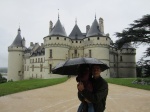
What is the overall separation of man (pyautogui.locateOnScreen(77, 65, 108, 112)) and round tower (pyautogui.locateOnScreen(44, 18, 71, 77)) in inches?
1435

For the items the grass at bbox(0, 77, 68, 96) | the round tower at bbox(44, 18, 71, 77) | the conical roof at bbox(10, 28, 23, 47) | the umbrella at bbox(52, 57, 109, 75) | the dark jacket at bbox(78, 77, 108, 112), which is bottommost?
the grass at bbox(0, 77, 68, 96)

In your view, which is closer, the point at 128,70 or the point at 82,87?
the point at 82,87

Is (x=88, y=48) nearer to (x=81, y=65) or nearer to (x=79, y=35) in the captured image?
(x=79, y=35)

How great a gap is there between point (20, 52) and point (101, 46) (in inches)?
983

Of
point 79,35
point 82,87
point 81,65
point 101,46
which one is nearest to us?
point 82,87

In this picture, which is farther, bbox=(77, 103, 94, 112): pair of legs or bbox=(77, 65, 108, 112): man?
bbox=(77, 103, 94, 112): pair of legs

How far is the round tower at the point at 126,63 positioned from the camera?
5056 centimetres

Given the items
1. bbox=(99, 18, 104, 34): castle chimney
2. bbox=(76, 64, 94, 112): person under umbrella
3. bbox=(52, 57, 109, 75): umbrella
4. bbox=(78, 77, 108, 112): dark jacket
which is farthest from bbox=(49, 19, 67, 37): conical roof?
bbox=(78, 77, 108, 112): dark jacket

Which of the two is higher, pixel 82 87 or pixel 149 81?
pixel 82 87

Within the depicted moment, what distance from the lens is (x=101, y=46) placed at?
40406 millimetres

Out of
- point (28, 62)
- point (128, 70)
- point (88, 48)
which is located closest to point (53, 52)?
point (88, 48)

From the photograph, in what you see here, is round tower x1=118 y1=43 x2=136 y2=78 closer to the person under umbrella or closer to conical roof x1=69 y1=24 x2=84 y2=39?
conical roof x1=69 y1=24 x2=84 y2=39

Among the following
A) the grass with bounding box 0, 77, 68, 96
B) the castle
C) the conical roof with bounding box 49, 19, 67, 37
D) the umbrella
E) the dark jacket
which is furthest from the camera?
the conical roof with bounding box 49, 19, 67, 37

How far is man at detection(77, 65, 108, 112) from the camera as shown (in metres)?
4.17
